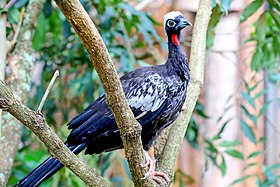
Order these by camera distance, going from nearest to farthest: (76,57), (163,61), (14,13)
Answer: (14,13)
(76,57)
(163,61)

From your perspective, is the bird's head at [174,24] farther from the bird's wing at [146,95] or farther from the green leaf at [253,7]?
the green leaf at [253,7]

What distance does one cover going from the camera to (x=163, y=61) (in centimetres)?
220

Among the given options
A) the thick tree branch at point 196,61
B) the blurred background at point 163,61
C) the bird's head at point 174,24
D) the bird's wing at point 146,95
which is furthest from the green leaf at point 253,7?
the bird's wing at point 146,95

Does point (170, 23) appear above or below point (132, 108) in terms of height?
above

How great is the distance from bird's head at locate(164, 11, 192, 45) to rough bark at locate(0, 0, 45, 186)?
41 centimetres

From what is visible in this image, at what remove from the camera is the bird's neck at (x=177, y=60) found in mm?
1453

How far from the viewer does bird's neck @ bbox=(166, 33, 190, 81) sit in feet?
4.77

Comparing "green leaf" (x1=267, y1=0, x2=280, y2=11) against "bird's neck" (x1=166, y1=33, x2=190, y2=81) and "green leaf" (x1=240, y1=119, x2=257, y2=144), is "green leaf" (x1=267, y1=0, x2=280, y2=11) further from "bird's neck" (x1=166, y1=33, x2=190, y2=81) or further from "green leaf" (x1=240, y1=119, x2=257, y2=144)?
"green leaf" (x1=240, y1=119, x2=257, y2=144)

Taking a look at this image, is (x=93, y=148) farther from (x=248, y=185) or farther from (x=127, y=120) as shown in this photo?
(x=248, y=185)

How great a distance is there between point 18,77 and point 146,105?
1.27ft

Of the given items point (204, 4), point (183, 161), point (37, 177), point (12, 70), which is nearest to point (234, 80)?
point (183, 161)

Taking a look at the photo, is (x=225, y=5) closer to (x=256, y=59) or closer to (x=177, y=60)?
(x=177, y=60)

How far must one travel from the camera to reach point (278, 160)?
2.75 m

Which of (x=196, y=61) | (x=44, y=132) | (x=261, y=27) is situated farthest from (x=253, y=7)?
(x=44, y=132)
